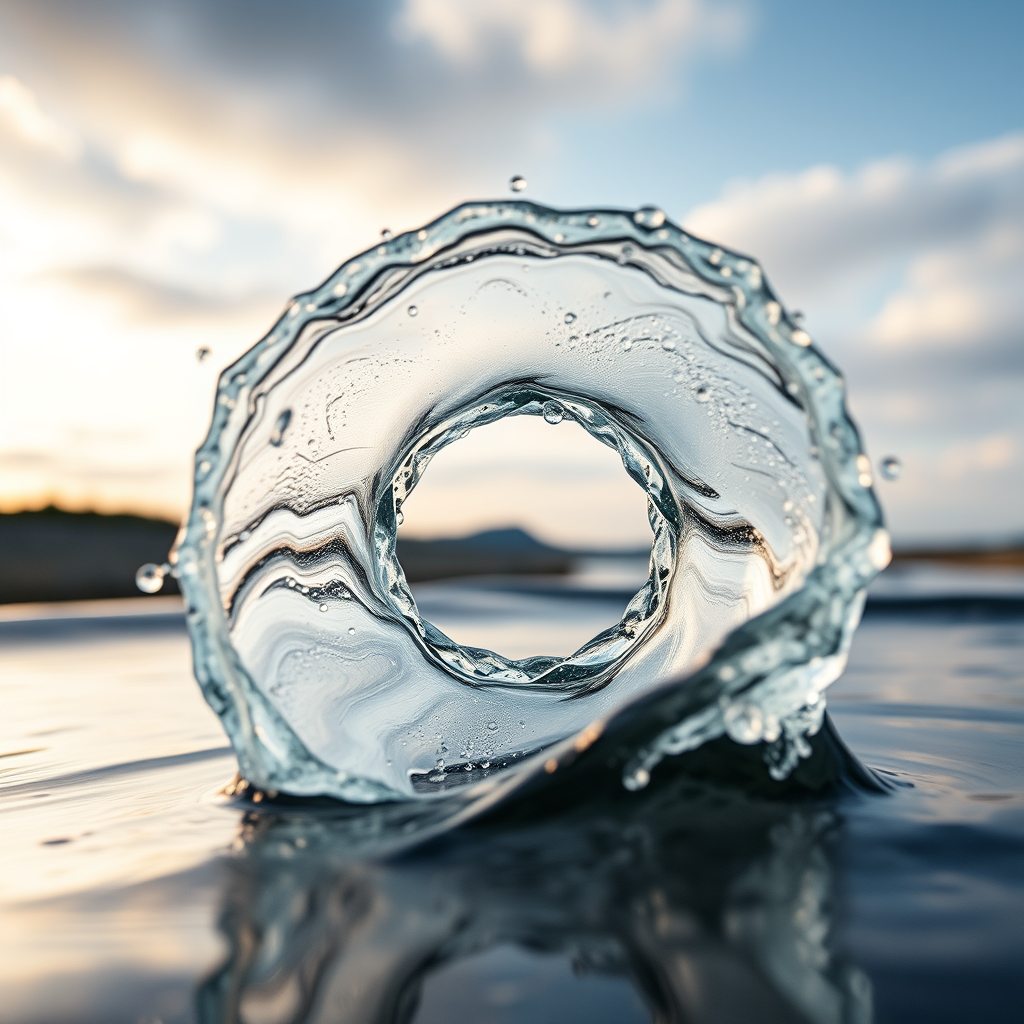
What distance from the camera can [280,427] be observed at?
1.80 meters

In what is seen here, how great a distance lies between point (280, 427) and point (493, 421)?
0.74 metres

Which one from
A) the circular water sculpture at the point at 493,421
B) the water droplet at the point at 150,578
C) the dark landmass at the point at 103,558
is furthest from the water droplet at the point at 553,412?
the dark landmass at the point at 103,558

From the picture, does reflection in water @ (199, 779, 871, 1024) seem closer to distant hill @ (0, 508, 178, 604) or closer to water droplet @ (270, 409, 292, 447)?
water droplet @ (270, 409, 292, 447)

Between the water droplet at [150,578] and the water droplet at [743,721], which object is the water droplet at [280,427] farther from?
the water droplet at [743,721]

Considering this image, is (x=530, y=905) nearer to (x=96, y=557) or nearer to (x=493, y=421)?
(x=493, y=421)

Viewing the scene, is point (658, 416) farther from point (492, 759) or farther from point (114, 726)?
point (114, 726)

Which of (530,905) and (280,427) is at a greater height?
(280,427)

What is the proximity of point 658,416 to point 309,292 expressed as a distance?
80 cm

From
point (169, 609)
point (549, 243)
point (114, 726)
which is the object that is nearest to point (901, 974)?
point (549, 243)

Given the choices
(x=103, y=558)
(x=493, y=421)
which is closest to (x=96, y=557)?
(x=103, y=558)

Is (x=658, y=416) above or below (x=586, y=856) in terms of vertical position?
above

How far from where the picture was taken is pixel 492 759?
200cm

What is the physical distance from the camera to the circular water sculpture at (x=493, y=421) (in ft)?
4.64

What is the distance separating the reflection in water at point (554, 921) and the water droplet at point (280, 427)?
0.68 metres
